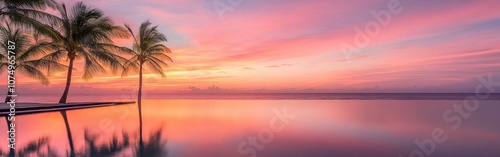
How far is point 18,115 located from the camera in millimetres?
12531

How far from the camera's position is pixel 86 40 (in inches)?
752

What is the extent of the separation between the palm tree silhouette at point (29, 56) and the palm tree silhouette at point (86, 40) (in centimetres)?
50

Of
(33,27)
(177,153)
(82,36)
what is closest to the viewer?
(177,153)

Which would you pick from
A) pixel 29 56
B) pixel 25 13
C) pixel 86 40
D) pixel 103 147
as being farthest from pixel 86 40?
pixel 103 147

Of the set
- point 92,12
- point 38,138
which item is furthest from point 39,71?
point 38,138

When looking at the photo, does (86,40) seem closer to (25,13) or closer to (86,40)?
(86,40)

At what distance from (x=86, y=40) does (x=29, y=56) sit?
3414 mm

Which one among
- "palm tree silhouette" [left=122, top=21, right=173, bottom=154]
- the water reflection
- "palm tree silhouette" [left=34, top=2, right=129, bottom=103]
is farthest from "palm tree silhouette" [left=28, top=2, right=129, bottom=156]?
the water reflection

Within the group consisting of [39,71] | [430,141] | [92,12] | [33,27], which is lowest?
[430,141]

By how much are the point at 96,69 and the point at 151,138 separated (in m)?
15.1

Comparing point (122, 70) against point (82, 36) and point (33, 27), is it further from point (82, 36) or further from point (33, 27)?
point (33, 27)

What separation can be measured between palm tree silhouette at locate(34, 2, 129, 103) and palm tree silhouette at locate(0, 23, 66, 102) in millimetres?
504

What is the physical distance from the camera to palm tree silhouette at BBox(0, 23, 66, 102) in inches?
732

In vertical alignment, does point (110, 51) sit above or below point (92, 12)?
below
